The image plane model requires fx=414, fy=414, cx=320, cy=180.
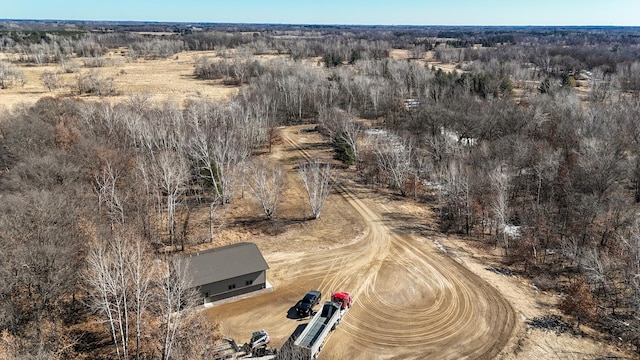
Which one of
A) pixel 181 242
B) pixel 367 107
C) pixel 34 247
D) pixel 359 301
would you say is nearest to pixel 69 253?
pixel 34 247

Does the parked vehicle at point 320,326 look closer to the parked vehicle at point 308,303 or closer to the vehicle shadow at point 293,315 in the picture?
the parked vehicle at point 308,303

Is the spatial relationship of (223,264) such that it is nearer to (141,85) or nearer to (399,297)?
(399,297)

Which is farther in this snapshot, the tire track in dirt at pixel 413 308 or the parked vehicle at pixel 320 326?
the tire track in dirt at pixel 413 308

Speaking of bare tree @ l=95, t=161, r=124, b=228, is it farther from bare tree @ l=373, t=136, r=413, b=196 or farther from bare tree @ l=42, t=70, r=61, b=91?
bare tree @ l=42, t=70, r=61, b=91

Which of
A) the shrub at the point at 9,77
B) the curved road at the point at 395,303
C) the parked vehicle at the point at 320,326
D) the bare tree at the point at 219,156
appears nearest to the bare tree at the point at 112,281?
the curved road at the point at 395,303

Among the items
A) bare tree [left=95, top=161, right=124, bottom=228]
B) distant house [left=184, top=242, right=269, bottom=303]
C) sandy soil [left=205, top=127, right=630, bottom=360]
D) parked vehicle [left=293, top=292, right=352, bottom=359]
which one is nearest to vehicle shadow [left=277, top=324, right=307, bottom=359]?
parked vehicle [left=293, top=292, right=352, bottom=359]

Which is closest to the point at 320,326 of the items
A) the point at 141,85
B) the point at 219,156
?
the point at 219,156
